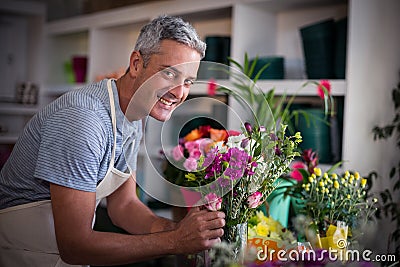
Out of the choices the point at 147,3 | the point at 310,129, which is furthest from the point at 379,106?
the point at 147,3

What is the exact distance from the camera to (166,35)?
1569 mm

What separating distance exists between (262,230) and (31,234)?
710 mm

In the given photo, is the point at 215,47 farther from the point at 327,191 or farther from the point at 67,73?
the point at 67,73

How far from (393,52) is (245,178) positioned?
118 centimetres

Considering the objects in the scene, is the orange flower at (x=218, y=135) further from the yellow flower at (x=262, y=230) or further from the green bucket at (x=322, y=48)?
the green bucket at (x=322, y=48)

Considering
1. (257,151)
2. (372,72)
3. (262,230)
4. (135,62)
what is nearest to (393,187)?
(372,72)

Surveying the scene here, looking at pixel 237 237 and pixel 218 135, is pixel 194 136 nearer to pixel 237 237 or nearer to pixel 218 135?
pixel 218 135

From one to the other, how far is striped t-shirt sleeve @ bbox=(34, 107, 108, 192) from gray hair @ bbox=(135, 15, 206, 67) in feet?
0.79

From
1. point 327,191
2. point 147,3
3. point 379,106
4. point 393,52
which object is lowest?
point 327,191

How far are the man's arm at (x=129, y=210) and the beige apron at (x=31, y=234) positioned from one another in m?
0.16

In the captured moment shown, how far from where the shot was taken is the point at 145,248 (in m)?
1.49

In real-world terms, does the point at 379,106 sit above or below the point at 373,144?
above

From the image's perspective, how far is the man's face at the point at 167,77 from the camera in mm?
1559

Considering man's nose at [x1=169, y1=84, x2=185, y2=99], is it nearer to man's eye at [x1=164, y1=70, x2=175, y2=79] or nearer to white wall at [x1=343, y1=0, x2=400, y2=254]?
man's eye at [x1=164, y1=70, x2=175, y2=79]
